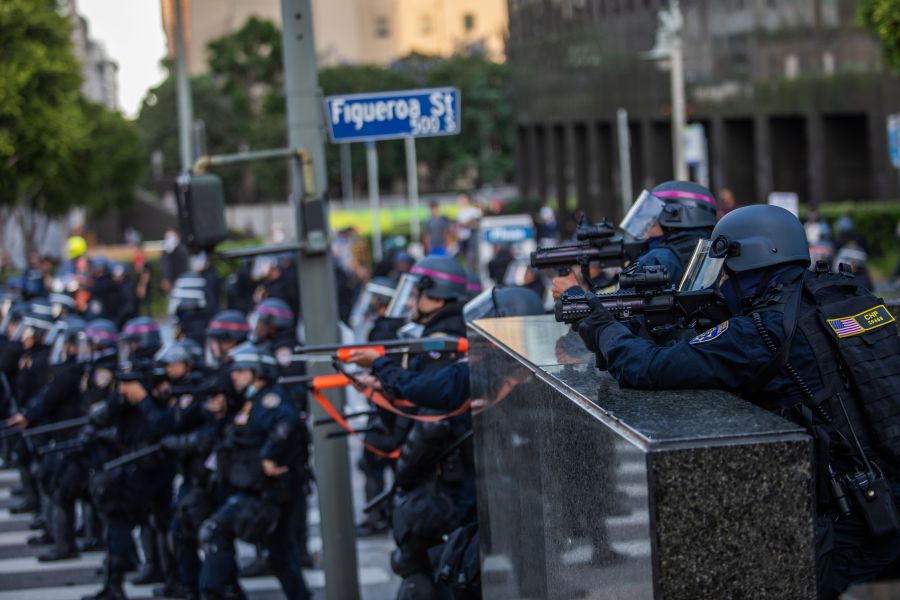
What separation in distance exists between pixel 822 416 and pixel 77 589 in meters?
7.78

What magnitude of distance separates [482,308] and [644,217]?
1480 mm

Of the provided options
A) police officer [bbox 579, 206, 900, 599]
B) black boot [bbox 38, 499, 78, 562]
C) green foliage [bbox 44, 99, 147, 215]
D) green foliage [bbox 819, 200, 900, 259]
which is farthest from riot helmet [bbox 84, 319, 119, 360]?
green foliage [bbox 44, 99, 147, 215]

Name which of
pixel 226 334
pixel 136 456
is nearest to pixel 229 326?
pixel 226 334

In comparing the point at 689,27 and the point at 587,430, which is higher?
the point at 689,27

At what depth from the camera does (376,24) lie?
9788cm

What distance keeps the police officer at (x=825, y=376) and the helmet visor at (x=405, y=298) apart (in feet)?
13.2

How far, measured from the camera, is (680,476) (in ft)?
10.6

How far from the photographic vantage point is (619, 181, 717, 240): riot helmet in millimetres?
6250

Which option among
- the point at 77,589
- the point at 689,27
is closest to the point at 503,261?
the point at 77,589

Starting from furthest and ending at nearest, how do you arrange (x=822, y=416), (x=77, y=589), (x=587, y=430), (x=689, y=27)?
(x=689, y=27), (x=77, y=589), (x=822, y=416), (x=587, y=430)

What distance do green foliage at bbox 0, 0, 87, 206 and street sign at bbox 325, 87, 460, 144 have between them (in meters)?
25.5

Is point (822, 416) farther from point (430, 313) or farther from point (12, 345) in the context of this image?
point (12, 345)

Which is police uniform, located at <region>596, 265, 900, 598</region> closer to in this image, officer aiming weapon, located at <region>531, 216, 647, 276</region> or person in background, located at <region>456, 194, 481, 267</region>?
officer aiming weapon, located at <region>531, 216, 647, 276</region>

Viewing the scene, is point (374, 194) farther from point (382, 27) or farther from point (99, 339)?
point (382, 27)
